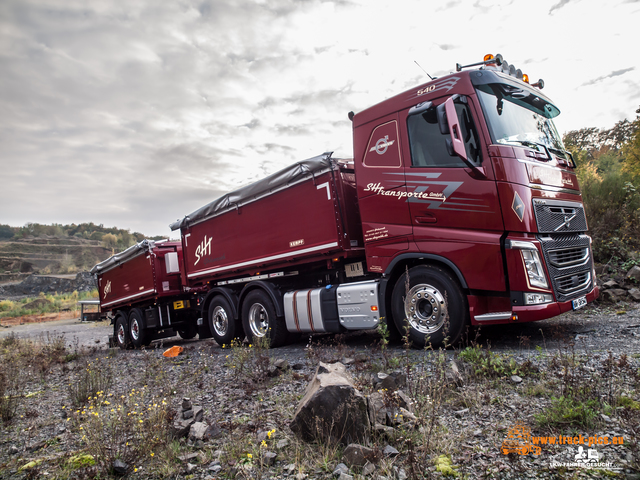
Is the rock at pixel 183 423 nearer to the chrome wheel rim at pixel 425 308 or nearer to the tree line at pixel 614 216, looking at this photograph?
the chrome wheel rim at pixel 425 308

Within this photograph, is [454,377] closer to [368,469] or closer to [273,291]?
[368,469]

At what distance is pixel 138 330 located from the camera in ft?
40.0

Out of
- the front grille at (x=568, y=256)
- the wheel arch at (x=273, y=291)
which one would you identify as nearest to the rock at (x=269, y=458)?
the front grille at (x=568, y=256)

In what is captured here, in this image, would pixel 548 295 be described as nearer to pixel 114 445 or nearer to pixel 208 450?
pixel 208 450

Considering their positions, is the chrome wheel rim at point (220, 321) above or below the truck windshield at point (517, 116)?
below

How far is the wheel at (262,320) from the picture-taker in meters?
7.78

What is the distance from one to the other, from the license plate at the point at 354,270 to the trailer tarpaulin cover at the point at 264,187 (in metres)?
1.61

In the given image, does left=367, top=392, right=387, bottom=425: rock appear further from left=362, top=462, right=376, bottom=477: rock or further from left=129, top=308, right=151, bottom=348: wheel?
left=129, top=308, right=151, bottom=348: wheel

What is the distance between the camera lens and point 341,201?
653 centimetres

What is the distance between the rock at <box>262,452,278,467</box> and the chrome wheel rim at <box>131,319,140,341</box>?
1061 cm

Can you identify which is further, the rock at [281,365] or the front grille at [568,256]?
the rock at [281,365]

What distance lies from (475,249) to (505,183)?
0.84 meters

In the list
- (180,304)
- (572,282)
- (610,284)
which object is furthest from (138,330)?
(610,284)

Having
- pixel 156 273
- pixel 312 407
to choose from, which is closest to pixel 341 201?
pixel 312 407
